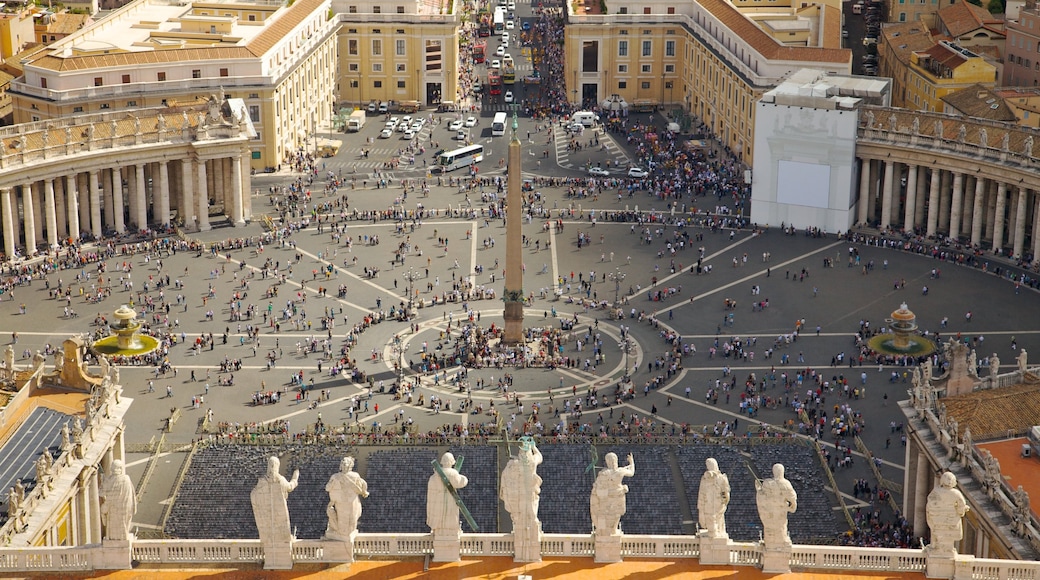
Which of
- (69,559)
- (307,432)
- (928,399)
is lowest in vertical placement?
(307,432)

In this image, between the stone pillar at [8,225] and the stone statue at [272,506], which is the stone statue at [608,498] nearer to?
the stone statue at [272,506]

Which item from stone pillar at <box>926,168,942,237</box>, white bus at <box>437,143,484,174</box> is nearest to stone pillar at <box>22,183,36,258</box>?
white bus at <box>437,143,484,174</box>

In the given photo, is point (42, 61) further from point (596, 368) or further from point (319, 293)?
point (596, 368)

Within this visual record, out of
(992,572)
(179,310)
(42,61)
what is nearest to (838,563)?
(992,572)

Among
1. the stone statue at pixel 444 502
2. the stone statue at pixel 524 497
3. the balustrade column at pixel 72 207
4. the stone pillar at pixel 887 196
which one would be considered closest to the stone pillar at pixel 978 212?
the stone pillar at pixel 887 196

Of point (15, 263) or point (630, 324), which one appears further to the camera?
point (15, 263)

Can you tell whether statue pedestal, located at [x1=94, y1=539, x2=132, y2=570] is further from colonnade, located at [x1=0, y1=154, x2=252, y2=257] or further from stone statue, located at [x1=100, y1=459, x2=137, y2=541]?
colonnade, located at [x1=0, y1=154, x2=252, y2=257]
